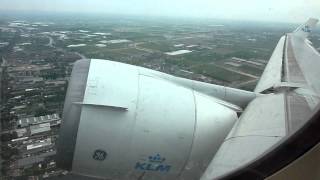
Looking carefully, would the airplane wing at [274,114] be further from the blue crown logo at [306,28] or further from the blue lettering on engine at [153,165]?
the blue crown logo at [306,28]

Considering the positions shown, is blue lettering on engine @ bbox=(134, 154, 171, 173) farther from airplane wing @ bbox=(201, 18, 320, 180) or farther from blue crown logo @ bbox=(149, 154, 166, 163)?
airplane wing @ bbox=(201, 18, 320, 180)

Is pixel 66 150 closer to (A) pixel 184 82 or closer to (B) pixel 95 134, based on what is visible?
(B) pixel 95 134

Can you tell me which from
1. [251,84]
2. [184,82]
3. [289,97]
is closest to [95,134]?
[184,82]

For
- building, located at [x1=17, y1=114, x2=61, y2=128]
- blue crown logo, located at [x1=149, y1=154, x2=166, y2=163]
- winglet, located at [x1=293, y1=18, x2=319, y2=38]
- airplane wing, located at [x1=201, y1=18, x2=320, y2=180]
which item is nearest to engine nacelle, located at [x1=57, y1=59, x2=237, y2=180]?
blue crown logo, located at [x1=149, y1=154, x2=166, y2=163]

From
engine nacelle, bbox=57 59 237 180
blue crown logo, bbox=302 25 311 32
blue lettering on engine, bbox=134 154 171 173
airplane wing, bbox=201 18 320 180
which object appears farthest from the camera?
blue crown logo, bbox=302 25 311 32

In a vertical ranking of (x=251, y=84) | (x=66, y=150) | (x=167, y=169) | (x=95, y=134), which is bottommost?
(x=251, y=84)

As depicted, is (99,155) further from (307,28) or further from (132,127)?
(307,28)
